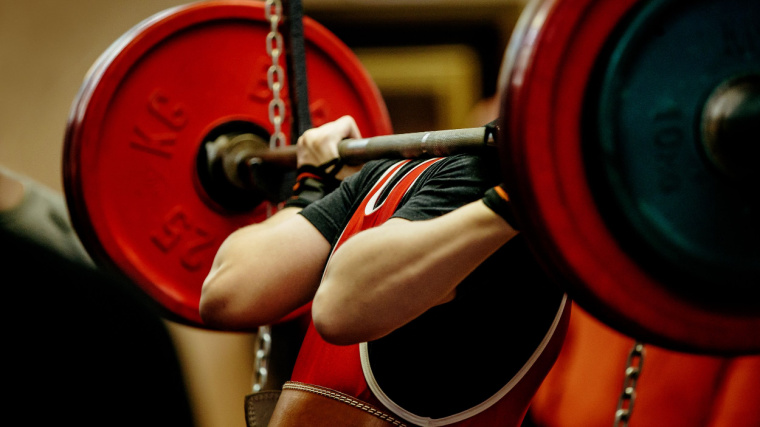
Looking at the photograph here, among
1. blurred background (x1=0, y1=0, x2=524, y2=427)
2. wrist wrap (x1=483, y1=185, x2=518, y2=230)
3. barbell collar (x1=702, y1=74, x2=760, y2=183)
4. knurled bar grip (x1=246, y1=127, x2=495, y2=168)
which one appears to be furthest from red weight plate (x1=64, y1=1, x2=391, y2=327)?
blurred background (x1=0, y1=0, x2=524, y2=427)

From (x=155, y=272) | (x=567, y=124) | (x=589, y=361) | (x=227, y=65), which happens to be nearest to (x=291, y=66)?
(x=227, y=65)

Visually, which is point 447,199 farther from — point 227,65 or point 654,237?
point 227,65

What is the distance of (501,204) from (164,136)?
0.66 m

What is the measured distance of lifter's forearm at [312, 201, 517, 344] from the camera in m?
0.55

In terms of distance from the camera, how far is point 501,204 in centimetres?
54

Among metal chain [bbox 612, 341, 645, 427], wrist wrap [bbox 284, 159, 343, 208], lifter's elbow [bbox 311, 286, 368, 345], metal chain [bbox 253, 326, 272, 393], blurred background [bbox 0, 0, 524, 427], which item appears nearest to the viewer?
lifter's elbow [bbox 311, 286, 368, 345]

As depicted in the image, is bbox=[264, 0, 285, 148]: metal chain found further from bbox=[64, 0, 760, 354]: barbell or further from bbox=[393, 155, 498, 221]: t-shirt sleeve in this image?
bbox=[64, 0, 760, 354]: barbell

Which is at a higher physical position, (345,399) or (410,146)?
(410,146)

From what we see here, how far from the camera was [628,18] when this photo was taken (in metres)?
0.47

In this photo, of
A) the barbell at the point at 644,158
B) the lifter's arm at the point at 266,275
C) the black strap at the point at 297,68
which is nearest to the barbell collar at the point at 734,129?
the barbell at the point at 644,158

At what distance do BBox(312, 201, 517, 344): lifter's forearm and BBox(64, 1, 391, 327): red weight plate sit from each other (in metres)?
0.47

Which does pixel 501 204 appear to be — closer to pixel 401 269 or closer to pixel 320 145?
pixel 401 269

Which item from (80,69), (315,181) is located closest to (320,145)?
(315,181)

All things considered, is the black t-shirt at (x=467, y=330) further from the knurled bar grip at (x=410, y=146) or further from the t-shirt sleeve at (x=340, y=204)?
the t-shirt sleeve at (x=340, y=204)
